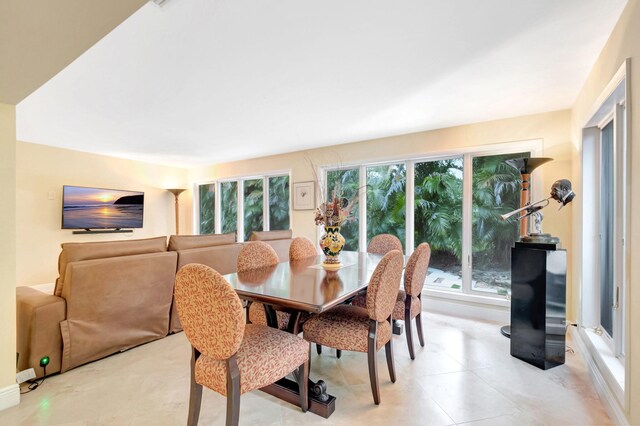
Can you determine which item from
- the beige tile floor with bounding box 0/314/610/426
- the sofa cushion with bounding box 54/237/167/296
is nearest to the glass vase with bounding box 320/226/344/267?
the beige tile floor with bounding box 0/314/610/426

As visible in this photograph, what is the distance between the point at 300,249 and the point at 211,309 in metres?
1.70

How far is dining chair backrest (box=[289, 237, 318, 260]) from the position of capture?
284 centimetres

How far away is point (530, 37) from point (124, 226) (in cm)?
633

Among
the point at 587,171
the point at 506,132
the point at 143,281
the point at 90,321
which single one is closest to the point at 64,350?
the point at 90,321

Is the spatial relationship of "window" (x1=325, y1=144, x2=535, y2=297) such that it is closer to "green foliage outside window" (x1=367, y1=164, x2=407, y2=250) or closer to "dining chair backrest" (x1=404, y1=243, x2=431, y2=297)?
"green foliage outside window" (x1=367, y1=164, x2=407, y2=250)

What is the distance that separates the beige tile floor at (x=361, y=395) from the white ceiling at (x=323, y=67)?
7.60 ft

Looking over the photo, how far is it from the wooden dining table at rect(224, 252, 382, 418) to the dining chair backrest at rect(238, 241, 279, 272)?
8 centimetres

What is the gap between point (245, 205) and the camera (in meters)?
5.87

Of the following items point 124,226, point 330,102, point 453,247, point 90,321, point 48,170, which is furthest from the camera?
point 124,226

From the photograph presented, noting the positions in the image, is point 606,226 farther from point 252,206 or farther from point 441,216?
point 252,206

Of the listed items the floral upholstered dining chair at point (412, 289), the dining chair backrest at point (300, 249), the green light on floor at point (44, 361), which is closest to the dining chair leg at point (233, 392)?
the floral upholstered dining chair at point (412, 289)

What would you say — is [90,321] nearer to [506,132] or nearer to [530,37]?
[530,37]

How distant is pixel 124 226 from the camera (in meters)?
5.31

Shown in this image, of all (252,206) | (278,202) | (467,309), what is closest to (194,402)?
(467,309)
